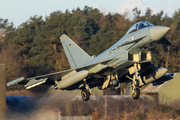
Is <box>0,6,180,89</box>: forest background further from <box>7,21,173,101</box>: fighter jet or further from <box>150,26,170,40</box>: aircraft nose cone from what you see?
<box>150,26,170,40</box>: aircraft nose cone

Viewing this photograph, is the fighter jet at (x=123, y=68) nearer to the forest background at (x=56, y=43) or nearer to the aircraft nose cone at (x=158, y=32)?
the aircraft nose cone at (x=158, y=32)

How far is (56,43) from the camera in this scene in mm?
49469

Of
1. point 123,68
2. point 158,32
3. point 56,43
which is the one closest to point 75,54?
point 123,68

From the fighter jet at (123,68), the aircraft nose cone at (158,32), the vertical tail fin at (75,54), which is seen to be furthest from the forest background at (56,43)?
the aircraft nose cone at (158,32)

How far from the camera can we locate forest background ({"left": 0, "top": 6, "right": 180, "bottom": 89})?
4266 cm

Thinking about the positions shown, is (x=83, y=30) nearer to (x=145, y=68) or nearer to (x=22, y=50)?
(x=22, y=50)

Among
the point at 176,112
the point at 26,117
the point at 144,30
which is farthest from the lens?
the point at 176,112

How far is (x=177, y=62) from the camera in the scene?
4306cm

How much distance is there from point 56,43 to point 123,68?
116 feet

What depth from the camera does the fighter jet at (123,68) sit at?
14062 mm

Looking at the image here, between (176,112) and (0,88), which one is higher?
(0,88)

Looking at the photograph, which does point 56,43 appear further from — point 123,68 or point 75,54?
point 123,68

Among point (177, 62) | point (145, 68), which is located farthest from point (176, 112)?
point (177, 62)

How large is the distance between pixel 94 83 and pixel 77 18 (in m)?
41.6
